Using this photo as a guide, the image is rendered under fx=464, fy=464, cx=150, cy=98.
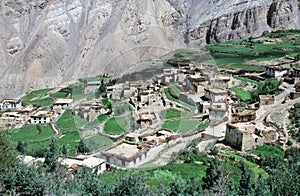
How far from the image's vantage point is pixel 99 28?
174ft

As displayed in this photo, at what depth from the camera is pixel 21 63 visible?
1981 inches

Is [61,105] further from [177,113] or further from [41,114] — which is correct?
[177,113]

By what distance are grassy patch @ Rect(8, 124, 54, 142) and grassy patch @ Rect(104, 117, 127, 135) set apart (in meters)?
4.48

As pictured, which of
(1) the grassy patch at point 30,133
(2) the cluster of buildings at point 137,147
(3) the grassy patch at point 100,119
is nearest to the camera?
(2) the cluster of buildings at point 137,147

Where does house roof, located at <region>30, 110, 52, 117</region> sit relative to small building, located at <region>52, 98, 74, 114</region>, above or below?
below

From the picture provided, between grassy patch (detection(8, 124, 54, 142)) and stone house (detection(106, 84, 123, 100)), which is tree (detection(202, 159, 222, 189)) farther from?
stone house (detection(106, 84, 123, 100))

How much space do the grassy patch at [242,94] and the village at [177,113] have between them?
34 cm

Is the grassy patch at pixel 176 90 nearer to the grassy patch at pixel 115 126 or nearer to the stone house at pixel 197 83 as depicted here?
the stone house at pixel 197 83

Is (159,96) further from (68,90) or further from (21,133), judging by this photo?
(68,90)

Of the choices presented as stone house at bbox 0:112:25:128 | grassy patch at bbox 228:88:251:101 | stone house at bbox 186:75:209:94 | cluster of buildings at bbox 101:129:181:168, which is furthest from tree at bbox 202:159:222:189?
stone house at bbox 0:112:25:128

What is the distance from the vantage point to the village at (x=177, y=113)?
1658 centimetres

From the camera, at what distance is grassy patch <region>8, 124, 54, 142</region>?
25.0 metres

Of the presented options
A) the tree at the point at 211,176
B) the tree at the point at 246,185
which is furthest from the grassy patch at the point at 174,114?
the tree at the point at 246,185

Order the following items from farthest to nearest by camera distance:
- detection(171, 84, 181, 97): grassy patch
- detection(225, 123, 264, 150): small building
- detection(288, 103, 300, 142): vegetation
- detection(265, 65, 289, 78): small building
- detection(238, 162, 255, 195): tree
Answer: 1. detection(265, 65, 289, 78): small building
2. detection(171, 84, 181, 97): grassy patch
3. detection(288, 103, 300, 142): vegetation
4. detection(225, 123, 264, 150): small building
5. detection(238, 162, 255, 195): tree
